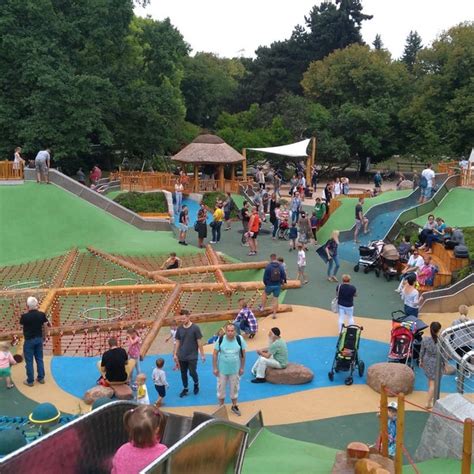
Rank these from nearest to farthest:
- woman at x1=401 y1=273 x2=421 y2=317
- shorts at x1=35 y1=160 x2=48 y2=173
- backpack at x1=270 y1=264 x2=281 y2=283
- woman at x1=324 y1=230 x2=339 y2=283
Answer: woman at x1=401 y1=273 x2=421 y2=317 → backpack at x1=270 y1=264 x2=281 y2=283 → woman at x1=324 y1=230 x2=339 y2=283 → shorts at x1=35 y1=160 x2=48 y2=173

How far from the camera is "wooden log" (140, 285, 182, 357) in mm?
11109

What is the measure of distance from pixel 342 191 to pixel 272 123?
1390 centimetres

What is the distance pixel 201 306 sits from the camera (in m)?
14.9

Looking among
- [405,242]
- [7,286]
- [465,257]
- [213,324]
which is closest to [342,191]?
[405,242]

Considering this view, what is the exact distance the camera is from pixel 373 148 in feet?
128

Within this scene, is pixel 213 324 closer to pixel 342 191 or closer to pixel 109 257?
pixel 109 257

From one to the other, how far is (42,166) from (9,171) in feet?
4.00

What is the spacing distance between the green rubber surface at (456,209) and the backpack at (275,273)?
27.4 feet

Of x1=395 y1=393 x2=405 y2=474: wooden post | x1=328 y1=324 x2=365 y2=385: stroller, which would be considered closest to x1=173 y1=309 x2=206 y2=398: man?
x1=328 y1=324 x2=365 y2=385: stroller

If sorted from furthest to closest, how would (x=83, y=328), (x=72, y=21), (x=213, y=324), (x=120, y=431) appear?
(x=72, y=21)
(x=213, y=324)
(x=83, y=328)
(x=120, y=431)

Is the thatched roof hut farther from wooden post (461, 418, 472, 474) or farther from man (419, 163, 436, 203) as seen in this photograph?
wooden post (461, 418, 472, 474)

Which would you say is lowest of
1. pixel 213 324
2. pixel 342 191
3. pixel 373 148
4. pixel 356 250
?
pixel 213 324

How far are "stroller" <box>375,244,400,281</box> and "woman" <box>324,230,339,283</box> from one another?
129cm

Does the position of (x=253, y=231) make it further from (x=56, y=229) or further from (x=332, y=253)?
(x=56, y=229)
